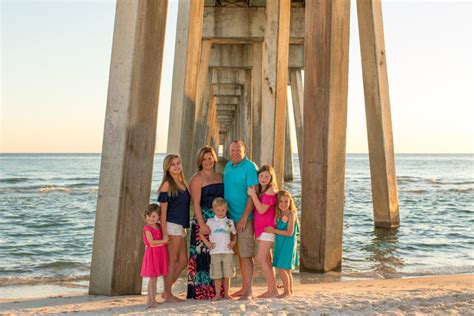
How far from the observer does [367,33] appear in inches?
368

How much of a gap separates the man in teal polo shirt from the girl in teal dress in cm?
18

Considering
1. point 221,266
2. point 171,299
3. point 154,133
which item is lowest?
point 171,299

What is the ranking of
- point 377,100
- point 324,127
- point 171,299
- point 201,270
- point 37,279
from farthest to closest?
point 377,100
point 37,279
point 324,127
point 201,270
point 171,299

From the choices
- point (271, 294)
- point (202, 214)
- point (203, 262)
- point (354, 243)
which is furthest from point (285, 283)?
point (354, 243)

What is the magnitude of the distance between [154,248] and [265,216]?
84cm

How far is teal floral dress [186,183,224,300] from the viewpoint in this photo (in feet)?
15.3

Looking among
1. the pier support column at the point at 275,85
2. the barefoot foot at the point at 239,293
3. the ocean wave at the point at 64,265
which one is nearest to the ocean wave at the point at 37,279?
the ocean wave at the point at 64,265

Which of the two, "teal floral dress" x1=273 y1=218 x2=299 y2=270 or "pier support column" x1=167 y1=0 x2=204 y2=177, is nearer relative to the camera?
"teal floral dress" x1=273 y1=218 x2=299 y2=270

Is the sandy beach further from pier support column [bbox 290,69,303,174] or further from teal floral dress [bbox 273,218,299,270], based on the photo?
pier support column [bbox 290,69,303,174]

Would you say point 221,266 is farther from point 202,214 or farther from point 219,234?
point 202,214

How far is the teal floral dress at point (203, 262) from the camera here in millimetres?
4648

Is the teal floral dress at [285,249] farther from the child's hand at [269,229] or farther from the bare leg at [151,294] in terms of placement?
the bare leg at [151,294]

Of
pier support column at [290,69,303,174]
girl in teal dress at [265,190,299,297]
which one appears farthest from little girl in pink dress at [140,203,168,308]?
pier support column at [290,69,303,174]

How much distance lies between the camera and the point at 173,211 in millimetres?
4570
